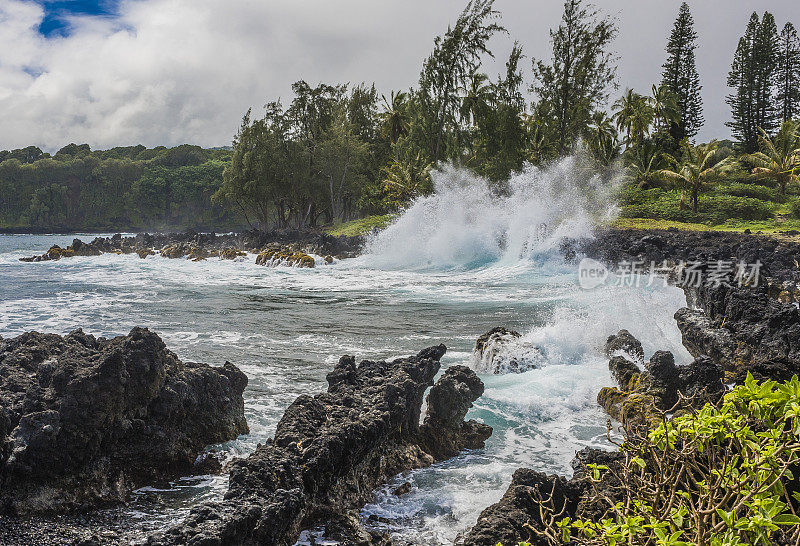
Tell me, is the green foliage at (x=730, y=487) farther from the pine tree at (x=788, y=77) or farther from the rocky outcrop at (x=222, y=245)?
the pine tree at (x=788, y=77)

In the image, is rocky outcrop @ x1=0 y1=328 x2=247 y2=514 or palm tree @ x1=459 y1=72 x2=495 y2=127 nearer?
rocky outcrop @ x1=0 y1=328 x2=247 y2=514

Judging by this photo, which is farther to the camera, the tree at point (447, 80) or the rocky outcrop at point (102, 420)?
the tree at point (447, 80)

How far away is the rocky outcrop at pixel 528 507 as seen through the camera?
3555 mm

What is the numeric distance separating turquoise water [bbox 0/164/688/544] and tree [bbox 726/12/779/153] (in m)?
23.3

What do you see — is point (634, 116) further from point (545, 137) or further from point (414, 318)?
point (414, 318)

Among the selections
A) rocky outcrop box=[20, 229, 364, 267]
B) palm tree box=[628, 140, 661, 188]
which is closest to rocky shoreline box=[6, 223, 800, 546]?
rocky outcrop box=[20, 229, 364, 267]

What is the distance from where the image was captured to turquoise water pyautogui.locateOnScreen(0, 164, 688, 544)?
5.47m

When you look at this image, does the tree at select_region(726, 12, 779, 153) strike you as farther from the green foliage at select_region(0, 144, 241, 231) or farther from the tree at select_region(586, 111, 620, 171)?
the green foliage at select_region(0, 144, 241, 231)

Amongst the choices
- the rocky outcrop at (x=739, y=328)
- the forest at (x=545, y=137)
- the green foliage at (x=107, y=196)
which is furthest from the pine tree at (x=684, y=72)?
the green foliage at (x=107, y=196)

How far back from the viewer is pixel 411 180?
39656mm

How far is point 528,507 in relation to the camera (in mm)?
3844

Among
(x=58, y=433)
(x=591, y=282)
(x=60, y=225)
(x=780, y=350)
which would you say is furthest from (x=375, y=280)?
(x=60, y=225)

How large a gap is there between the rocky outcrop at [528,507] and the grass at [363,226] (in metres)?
34.3

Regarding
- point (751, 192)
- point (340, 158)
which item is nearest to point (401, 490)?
point (751, 192)
